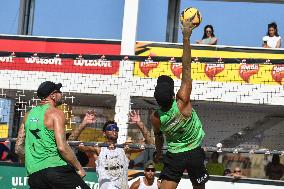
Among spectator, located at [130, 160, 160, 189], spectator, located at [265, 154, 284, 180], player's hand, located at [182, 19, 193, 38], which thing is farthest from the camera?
spectator, located at [265, 154, 284, 180]

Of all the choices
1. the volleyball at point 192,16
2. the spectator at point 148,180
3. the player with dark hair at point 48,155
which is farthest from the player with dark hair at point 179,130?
the spectator at point 148,180

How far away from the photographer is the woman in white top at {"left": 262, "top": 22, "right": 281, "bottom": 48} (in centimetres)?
1875

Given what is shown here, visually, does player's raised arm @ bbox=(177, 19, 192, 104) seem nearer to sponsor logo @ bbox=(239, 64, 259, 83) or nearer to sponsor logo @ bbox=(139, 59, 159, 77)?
sponsor logo @ bbox=(239, 64, 259, 83)

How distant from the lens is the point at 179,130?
29.1 feet

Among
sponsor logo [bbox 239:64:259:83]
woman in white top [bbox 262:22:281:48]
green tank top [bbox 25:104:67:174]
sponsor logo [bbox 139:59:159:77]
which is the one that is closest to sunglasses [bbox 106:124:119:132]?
green tank top [bbox 25:104:67:174]

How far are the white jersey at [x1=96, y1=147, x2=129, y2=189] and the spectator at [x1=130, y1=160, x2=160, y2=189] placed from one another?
1.99 feet

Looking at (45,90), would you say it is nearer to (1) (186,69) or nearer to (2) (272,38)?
(1) (186,69)

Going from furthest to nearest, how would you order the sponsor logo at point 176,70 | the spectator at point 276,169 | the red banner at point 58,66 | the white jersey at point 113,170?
the red banner at point 58,66, the sponsor logo at point 176,70, the spectator at point 276,169, the white jersey at point 113,170

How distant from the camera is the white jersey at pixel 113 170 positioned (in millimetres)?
12602

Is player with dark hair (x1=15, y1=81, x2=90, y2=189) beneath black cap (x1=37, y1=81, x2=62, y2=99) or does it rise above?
beneath

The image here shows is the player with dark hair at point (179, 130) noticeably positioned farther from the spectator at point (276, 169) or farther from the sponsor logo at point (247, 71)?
the sponsor logo at point (247, 71)

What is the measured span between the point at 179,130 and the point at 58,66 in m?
10.1

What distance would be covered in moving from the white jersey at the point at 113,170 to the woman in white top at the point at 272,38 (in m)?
7.53

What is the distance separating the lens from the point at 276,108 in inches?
779
